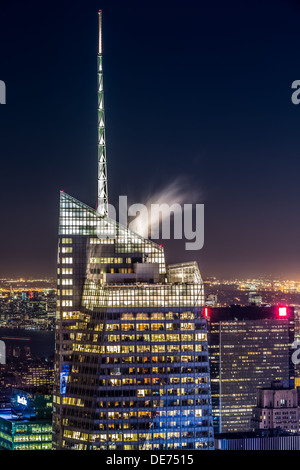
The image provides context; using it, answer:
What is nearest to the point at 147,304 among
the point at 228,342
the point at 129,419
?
the point at 129,419

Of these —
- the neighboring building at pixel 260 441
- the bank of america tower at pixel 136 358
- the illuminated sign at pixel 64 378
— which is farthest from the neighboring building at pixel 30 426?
the neighboring building at pixel 260 441

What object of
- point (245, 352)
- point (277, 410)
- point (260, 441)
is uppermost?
point (245, 352)

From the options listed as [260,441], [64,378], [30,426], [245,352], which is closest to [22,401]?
[30,426]

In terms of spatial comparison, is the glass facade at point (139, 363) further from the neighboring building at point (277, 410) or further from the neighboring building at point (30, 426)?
the neighboring building at point (277, 410)

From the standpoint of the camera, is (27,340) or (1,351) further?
(27,340)

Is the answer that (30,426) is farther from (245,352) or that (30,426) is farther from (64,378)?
(245,352)
